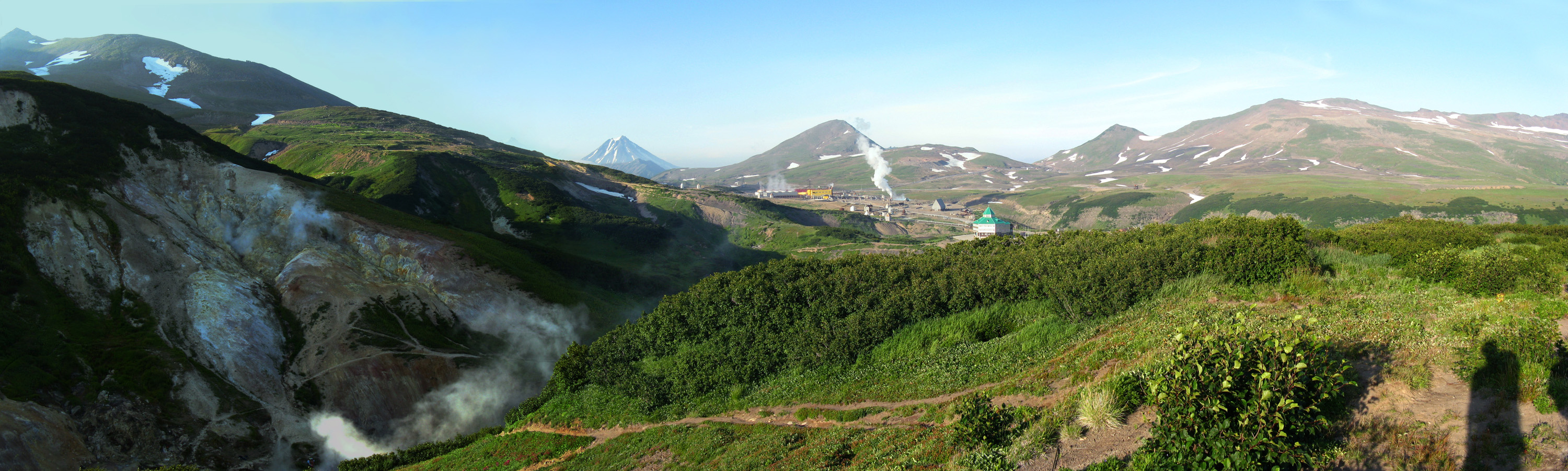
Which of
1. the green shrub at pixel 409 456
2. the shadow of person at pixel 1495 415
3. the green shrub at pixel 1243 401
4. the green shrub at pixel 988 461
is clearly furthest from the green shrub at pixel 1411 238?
the green shrub at pixel 409 456

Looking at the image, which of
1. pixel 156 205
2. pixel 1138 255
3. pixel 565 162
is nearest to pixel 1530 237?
pixel 1138 255

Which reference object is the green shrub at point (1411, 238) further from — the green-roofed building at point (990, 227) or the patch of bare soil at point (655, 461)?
the green-roofed building at point (990, 227)

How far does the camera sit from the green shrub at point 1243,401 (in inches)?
266

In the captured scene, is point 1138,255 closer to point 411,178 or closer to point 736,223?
point 411,178

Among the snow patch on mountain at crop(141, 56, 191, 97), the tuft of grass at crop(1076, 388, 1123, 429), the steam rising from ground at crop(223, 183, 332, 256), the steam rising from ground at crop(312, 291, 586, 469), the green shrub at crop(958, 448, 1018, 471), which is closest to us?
the green shrub at crop(958, 448, 1018, 471)

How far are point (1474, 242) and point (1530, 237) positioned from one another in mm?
2867

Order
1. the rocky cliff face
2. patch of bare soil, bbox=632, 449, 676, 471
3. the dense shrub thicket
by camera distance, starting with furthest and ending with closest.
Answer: the rocky cliff face
the dense shrub thicket
patch of bare soil, bbox=632, 449, 676, 471

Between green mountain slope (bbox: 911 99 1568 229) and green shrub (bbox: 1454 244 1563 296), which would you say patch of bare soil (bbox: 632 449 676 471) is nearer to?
green shrub (bbox: 1454 244 1563 296)

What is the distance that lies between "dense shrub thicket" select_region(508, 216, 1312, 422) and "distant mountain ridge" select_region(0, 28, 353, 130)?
12487 centimetres

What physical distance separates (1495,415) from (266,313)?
137 feet

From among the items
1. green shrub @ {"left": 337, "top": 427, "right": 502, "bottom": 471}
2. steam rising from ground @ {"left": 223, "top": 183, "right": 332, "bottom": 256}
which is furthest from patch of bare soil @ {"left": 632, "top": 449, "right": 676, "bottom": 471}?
steam rising from ground @ {"left": 223, "top": 183, "right": 332, "bottom": 256}

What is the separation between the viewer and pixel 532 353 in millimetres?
36000

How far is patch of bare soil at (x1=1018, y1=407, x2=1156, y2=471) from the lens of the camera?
29.1ft

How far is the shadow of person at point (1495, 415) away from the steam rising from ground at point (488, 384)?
101 feet
